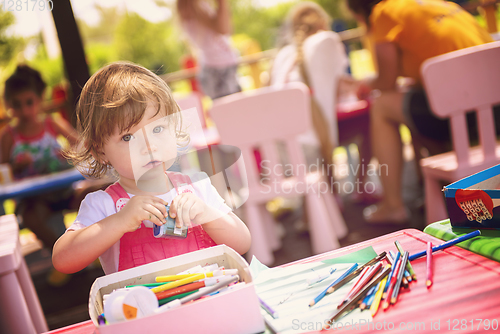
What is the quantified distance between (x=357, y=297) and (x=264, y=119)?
4.77 ft

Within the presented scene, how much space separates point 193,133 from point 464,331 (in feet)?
1.64

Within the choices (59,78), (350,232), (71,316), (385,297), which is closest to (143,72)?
(385,297)

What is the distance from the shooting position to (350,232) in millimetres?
2346


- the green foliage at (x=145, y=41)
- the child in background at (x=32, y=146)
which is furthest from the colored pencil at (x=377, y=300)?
the green foliage at (x=145, y=41)

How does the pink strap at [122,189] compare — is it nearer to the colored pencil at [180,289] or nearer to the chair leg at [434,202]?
the colored pencil at [180,289]

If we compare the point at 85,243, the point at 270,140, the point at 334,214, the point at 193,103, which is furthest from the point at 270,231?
the point at 85,243

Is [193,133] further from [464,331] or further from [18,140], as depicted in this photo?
[18,140]

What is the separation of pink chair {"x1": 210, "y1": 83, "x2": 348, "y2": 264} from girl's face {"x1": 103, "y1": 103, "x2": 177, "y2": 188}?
1.19 metres

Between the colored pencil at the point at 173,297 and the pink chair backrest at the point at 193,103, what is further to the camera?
the pink chair backrest at the point at 193,103

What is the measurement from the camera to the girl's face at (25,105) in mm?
2322

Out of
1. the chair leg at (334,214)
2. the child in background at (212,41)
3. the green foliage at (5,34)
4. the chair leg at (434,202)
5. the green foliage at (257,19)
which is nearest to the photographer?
the green foliage at (5,34)

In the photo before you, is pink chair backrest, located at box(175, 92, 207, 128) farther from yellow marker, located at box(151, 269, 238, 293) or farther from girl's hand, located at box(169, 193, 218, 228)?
yellow marker, located at box(151, 269, 238, 293)

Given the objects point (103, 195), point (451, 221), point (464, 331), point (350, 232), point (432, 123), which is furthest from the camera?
point (350, 232)

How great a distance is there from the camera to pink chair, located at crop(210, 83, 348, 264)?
187 centimetres
